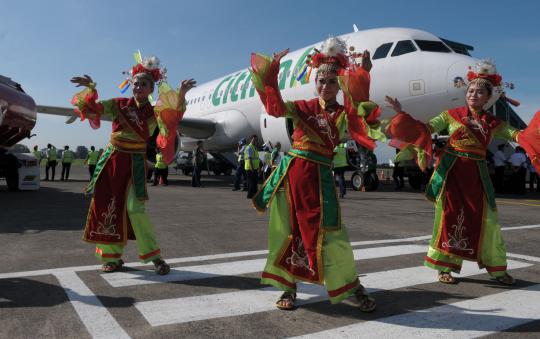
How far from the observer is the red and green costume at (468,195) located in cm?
388

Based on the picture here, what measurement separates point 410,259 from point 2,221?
6575mm

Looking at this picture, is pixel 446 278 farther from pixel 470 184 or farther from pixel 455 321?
pixel 455 321

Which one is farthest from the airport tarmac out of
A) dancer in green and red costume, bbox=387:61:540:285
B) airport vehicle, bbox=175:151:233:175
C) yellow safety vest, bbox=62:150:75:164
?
airport vehicle, bbox=175:151:233:175

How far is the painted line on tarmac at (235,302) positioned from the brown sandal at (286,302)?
0.07m

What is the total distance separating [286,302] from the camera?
10.3 ft

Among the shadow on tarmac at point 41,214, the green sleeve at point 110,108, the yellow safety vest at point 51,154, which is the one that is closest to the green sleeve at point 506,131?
the green sleeve at point 110,108

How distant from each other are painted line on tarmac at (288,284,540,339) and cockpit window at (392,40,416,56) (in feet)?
29.4

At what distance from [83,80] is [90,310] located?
2.24 metres

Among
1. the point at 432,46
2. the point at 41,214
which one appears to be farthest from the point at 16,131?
the point at 432,46

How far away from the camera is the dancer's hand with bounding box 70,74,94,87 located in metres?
4.09

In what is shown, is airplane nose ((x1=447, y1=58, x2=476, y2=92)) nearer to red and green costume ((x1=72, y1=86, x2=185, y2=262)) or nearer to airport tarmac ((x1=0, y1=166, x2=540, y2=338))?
airport tarmac ((x1=0, y1=166, x2=540, y2=338))

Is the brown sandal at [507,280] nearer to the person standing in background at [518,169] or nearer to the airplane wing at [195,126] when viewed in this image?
the person standing in background at [518,169]

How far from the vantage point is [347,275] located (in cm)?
309

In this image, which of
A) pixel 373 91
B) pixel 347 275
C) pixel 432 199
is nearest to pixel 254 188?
pixel 373 91
